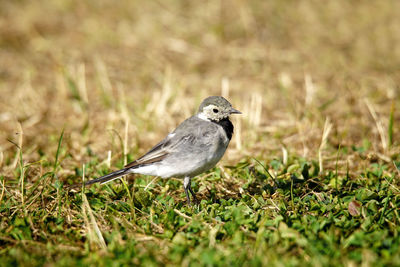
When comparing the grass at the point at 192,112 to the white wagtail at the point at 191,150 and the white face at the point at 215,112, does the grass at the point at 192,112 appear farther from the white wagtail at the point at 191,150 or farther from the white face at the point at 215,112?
the white face at the point at 215,112

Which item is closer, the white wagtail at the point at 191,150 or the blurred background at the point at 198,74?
the white wagtail at the point at 191,150

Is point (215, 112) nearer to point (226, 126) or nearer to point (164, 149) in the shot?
point (226, 126)

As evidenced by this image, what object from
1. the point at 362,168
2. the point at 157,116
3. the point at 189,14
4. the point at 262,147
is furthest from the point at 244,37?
the point at 362,168

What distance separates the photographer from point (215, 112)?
5598 millimetres

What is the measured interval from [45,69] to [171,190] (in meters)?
6.58

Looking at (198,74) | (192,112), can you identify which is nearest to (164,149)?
(192,112)

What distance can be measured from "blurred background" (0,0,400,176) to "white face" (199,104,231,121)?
1.17 m

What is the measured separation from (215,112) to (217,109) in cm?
5

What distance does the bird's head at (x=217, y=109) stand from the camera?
5.54 metres

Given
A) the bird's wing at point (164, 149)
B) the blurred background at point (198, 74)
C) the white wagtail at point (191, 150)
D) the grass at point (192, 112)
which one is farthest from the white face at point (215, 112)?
the blurred background at point (198, 74)

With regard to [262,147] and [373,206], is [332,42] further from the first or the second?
[373,206]

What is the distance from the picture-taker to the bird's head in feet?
18.2

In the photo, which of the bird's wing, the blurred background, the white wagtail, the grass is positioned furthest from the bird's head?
the blurred background

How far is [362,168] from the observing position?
233 inches
